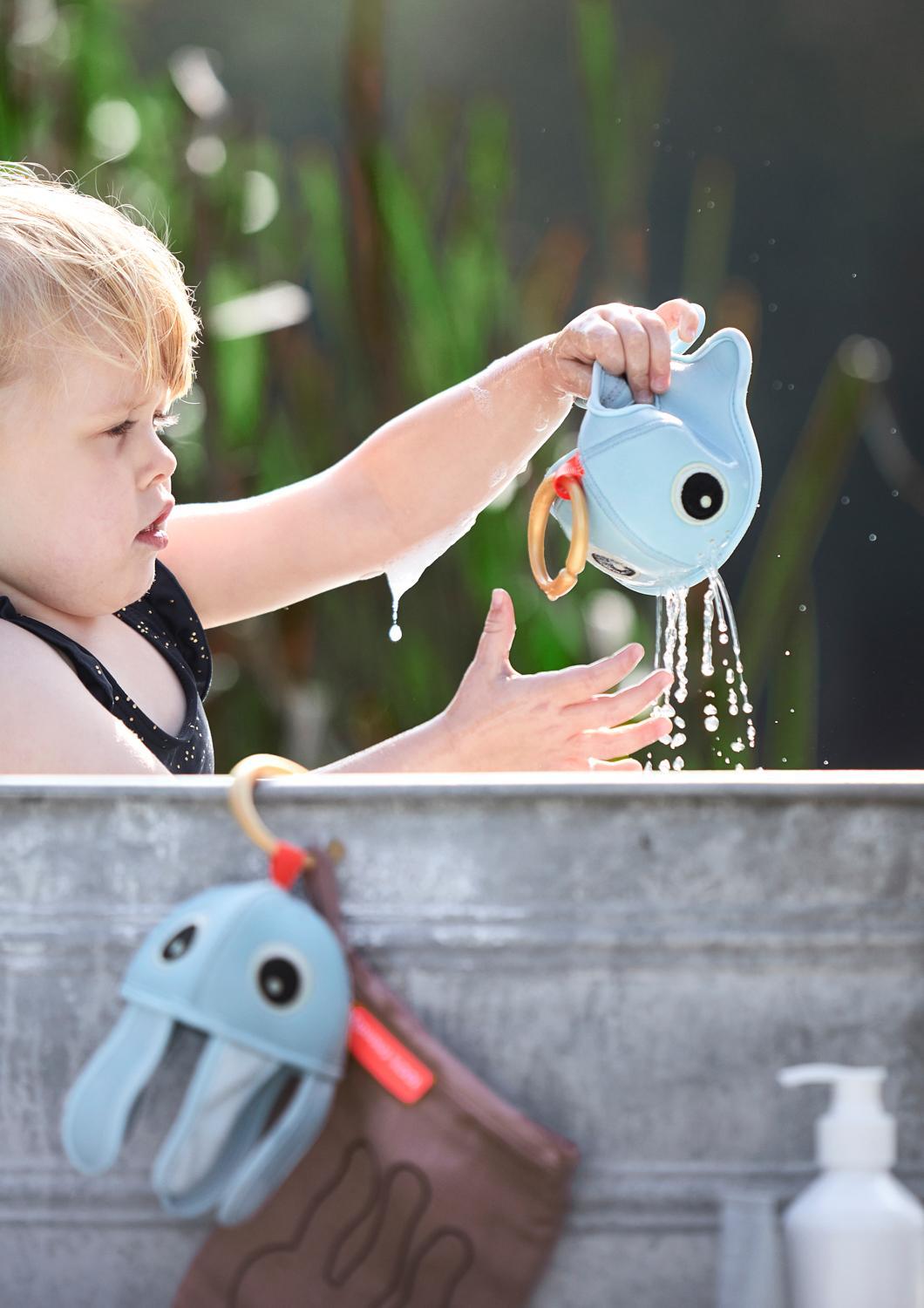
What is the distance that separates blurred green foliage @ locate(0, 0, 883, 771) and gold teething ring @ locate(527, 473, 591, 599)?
134cm

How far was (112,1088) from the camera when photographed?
0.69 metres

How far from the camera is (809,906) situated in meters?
0.73

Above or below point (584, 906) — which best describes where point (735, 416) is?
above

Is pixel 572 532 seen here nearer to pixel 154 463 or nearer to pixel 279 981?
pixel 154 463

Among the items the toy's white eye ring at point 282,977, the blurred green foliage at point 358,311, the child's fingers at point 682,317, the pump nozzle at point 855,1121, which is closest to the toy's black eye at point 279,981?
the toy's white eye ring at point 282,977

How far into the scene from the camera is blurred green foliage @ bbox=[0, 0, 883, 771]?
2514 millimetres

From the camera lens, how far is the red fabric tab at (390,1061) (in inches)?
28.2

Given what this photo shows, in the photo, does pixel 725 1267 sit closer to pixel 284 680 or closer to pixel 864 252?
pixel 284 680

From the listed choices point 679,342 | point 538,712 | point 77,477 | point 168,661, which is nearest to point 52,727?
point 77,477

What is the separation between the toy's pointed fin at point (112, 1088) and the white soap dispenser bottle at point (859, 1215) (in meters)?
0.28

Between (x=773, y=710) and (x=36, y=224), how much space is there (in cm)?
178

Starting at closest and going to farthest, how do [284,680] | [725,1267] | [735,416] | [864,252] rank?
[725,1267] < [735,416] < [284,680] < [864,252]

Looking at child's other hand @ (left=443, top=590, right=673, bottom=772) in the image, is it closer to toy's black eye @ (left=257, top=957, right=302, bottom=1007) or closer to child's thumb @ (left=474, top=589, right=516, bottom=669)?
child's thumb @ (left=474, top=589, right=516, bottom=669)

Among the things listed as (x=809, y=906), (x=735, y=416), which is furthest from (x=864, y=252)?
(x=809, y=906)
